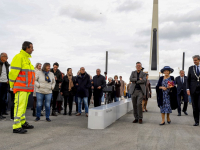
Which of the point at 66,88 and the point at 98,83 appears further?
the point at 98,83

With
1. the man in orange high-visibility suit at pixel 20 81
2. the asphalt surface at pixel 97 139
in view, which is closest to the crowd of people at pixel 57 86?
the man in orange high-visibility suit at pixel 20 81

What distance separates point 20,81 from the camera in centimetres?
649

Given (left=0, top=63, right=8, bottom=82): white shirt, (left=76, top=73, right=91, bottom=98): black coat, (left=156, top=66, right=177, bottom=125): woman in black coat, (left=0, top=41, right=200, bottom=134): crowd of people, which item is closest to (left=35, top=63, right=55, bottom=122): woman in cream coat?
(left=0, top=41, right=200, bottom=134): crowd of people

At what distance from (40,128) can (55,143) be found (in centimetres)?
200

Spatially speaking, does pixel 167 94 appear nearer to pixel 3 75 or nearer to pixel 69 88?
pixel 69 88

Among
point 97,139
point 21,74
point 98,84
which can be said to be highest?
point 21,74

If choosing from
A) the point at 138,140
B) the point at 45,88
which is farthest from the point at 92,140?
the point at 45,88

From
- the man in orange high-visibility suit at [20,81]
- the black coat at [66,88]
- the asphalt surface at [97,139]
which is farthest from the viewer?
the black coat at [66,88]

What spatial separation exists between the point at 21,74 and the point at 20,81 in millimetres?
182

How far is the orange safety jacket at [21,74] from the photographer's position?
6.44 m

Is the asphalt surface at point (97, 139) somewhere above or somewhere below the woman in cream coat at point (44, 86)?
below

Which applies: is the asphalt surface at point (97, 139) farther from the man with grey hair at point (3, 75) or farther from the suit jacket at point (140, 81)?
the man with grey hair at point (3, 75)

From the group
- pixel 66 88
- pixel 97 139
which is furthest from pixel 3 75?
pixel 97 139

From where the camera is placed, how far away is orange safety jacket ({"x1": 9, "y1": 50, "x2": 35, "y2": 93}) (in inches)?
253
